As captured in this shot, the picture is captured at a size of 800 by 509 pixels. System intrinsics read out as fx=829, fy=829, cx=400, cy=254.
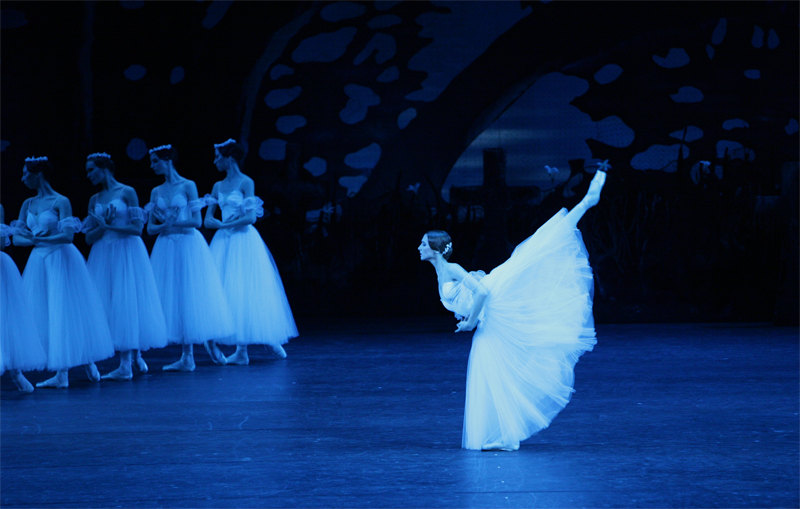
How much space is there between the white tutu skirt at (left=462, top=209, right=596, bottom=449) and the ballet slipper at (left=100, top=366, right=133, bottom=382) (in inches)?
99.6

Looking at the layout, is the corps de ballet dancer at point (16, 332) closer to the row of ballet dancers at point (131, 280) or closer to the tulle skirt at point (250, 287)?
the row of ballet dancers at point (131, 280)

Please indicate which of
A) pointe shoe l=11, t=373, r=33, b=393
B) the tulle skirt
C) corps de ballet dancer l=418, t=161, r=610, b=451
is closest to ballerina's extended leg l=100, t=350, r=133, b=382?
pointe shoe l=11, t=373, r=33, b=393

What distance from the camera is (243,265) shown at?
5492 millimetres

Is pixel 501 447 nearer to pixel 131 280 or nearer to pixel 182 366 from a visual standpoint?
pixel 182 366

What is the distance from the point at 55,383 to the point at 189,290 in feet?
3.27

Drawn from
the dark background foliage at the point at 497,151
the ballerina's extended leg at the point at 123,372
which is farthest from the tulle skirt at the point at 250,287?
the dark background foliage at the point at 497,151

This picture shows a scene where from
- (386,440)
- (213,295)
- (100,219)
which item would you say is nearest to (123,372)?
(213,295)

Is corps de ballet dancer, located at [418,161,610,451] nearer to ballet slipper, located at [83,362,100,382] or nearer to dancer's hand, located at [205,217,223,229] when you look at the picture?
ballet slipper, located at [83,362,100,382]

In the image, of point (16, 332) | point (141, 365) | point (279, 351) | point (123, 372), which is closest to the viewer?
point (16, 332)

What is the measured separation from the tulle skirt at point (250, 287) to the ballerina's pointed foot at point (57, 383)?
1114mm

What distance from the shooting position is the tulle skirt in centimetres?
539

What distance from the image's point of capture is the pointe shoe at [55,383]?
4.53 m

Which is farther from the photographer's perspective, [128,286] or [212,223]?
[212,223]

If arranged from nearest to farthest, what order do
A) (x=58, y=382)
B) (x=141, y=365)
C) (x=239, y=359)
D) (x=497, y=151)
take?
(x=58, y=382)
(x=141, y=365)
(x=239, y=359)
(x=497, y=151)
